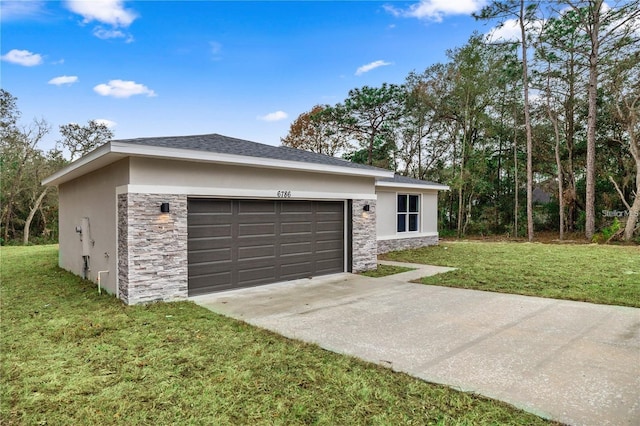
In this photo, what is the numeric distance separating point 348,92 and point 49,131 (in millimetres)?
19665

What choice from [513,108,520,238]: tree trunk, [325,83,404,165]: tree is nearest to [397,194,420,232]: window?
[513,108,520,238]: tree trunk

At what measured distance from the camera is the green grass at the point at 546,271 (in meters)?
7.08

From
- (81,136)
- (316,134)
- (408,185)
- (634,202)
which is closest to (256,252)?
(408,185)

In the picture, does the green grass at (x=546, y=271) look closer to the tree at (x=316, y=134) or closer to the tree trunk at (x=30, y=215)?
the tree at (x=316, y=134)

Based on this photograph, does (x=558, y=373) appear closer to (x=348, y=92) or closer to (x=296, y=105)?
(x=348, y=92)

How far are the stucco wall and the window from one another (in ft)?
33.0

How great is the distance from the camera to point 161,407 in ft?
9.63

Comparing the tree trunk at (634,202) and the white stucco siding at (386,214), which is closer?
the white stucco siding at (386,214)

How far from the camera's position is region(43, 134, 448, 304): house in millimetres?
6250

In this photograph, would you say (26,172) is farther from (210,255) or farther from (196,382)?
(196,382)

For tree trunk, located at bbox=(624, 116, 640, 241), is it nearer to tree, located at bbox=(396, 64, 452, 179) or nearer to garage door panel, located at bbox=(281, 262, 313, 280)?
tree, located at bbox=(396, 64, 452, 179)

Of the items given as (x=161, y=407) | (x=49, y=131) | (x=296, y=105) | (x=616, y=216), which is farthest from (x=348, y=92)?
(x=161, y=407)

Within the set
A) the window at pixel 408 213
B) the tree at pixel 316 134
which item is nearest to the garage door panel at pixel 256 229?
the window at pixel 408 213

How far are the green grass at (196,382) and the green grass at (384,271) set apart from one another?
4726 mm
